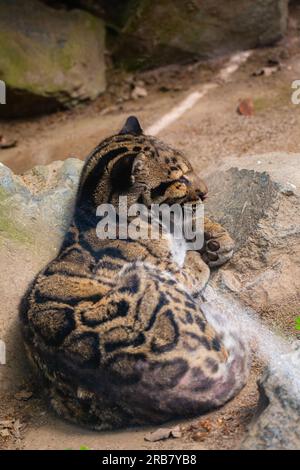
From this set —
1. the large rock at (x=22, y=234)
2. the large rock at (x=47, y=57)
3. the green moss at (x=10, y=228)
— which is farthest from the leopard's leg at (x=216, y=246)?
the large rock at (x=47, y=57)

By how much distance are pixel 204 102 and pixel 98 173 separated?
4.57 metres

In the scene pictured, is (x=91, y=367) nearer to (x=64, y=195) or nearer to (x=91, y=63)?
(x=64, y=195)

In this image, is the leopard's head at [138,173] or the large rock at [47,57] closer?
the leopard's head at [138,173]

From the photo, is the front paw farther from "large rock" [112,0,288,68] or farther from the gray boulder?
"large rock" [112,0,288,68]

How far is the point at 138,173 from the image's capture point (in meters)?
5.93

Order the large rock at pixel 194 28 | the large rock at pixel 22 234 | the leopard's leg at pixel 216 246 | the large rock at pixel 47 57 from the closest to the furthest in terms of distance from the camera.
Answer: the large rock at pixel 22 234 < the leopard's leg at pixel 216 246 < the large rock at pixel 47 57 < the large rock at pixel 194 28

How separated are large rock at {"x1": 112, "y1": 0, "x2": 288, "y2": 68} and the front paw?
17.6 ft

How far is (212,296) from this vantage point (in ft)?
19.3

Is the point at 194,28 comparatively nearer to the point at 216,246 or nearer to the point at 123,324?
the point at 216,246

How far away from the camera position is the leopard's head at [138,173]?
588 centimetres

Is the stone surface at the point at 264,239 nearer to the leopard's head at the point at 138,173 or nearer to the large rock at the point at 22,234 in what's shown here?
the leopard's head at the point at 138,173

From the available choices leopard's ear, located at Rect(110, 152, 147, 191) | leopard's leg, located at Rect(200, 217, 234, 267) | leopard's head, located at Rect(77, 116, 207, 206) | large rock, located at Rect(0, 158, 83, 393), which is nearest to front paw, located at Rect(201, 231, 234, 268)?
leopard's leg, located at Rect(200, 217, 234, 267)

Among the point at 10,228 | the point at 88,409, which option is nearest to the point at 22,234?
the point at 10,228

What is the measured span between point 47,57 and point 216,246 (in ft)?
17.2
